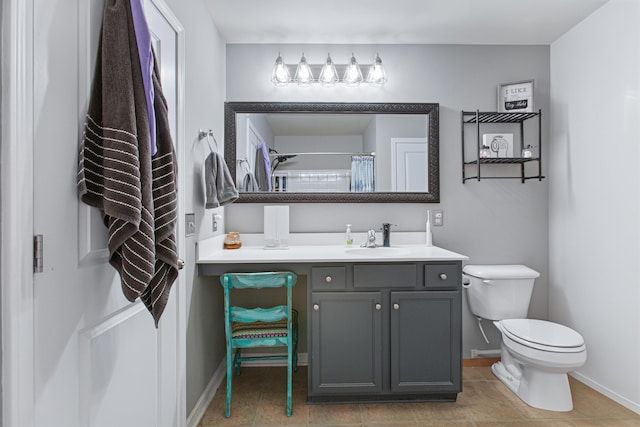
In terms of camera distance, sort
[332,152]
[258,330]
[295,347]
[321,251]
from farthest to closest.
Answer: [332,152]
[295,347]
[321,251]
[258,330]

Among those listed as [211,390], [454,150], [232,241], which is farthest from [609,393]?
[232,241]

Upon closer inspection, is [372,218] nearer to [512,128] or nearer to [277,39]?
[512,128]

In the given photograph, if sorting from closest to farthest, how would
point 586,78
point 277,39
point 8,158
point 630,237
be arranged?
point 8,158, point 630,237, point 586,78, point 277,39

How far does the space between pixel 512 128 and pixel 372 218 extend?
1.21 m

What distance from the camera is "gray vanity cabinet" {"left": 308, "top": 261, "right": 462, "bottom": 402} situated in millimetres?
1818

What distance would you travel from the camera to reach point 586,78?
211 centimetres

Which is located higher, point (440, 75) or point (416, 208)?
point (440, 75)

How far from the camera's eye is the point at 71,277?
2.85 feet

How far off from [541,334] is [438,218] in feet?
3.00

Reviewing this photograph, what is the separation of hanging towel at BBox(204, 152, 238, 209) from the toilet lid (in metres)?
1.81

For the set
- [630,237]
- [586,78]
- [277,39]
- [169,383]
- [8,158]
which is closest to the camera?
[8,158]

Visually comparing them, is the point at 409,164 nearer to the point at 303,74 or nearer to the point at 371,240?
the point at 371,240

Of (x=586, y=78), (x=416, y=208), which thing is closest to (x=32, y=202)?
(x=416, y=208)

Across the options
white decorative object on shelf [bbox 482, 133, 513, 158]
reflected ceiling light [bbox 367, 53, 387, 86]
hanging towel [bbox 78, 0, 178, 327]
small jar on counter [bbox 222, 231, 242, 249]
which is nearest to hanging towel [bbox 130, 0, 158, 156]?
hanging towel [bbox 78, 0, 178, 327]
